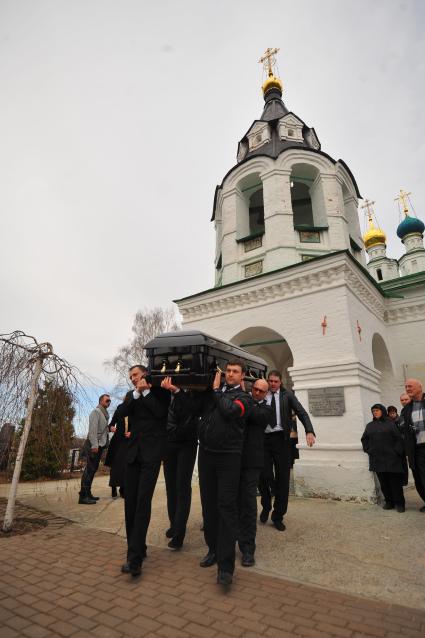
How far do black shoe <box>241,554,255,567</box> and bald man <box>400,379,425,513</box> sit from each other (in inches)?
111

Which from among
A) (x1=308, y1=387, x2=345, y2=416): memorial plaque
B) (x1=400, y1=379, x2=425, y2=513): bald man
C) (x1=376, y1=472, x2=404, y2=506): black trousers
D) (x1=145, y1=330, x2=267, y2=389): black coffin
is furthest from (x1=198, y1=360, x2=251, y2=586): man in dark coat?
(x1=308, y1=387, x2=345, y2=416): memorial plaque

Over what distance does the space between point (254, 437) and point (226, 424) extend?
1.67 feet

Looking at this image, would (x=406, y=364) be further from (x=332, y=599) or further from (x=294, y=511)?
(x=332, y=599)

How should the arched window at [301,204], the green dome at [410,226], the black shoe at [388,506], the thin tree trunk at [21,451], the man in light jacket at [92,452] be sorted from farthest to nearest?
the green dome at [410,226], the arched window at [301,204], the man in light jacket at [92,452], the black shoe at [388,506], the thin tree trunk at [21,451]

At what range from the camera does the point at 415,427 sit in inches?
188

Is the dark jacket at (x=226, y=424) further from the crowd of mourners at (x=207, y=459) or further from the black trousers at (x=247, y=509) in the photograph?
the black trousers at (x=247, y=509)

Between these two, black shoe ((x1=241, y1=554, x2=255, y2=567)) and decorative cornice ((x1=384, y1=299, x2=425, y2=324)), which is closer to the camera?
black shoe ((x1=241, y1=554, x2=255, y2=567))

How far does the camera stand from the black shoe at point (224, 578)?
276cm

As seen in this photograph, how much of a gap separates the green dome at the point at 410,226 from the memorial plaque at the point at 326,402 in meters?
24.5

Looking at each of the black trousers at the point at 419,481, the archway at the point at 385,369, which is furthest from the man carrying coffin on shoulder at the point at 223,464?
the archway at the point at 385,369

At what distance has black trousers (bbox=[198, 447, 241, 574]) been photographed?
2.86 m

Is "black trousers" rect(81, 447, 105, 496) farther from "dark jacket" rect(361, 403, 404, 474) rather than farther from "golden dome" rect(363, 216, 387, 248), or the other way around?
"golden dome" rect(363, 216, 387, 248)

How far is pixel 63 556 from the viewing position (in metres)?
3.47

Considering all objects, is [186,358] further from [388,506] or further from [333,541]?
[388,506]
